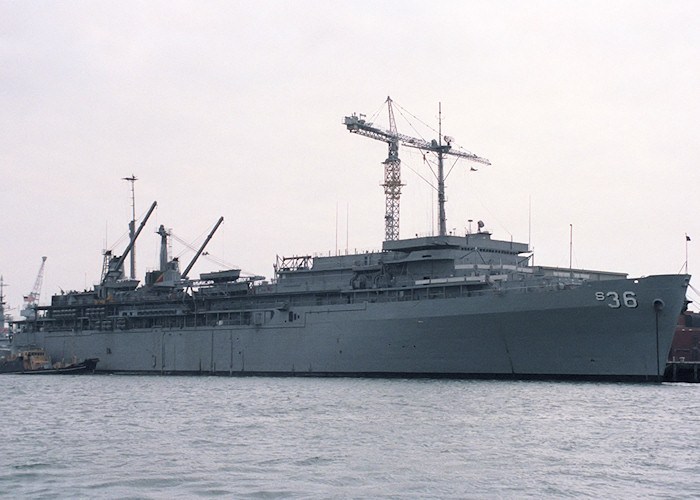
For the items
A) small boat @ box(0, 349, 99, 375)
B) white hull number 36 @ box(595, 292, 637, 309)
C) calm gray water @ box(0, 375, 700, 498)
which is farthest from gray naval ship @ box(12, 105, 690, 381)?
calm gray water @ box(0, 375, 700, 498)

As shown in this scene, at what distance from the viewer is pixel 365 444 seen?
24797 millimetres

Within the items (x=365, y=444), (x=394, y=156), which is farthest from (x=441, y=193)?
(x=365, y=444)

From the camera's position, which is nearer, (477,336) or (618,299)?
(618,299)

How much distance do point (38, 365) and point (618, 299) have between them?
47.5 meters

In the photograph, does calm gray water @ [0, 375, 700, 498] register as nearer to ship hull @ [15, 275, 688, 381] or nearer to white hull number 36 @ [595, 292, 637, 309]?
ship hull @ [15, 275, 688, 381]

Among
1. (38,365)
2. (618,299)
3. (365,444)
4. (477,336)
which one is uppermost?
(618,299)

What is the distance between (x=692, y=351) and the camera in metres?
70.2

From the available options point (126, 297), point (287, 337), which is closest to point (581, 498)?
point (287, 337)

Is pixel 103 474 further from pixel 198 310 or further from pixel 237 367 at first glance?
pixel 198 310

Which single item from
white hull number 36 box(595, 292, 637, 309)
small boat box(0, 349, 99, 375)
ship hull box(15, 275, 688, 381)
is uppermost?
white hull number 36 box(595, 292, 637, 309)

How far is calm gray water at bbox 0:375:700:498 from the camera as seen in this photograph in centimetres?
1964

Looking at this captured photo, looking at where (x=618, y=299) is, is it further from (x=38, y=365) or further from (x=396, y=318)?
(x=38, y=365)

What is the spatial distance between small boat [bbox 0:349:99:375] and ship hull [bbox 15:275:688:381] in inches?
498

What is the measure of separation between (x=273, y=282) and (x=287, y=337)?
16.2 feet
